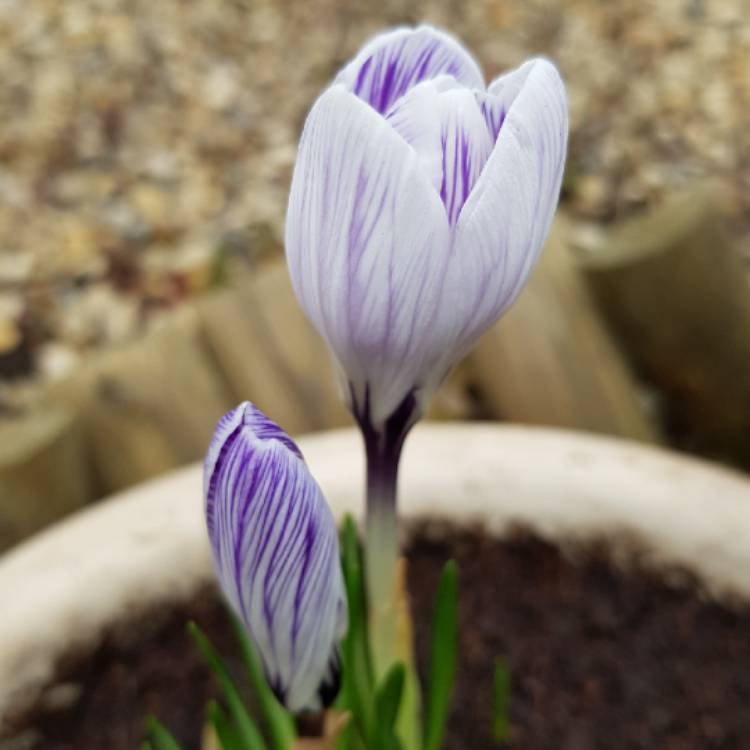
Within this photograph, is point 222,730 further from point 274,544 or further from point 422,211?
point 422,211

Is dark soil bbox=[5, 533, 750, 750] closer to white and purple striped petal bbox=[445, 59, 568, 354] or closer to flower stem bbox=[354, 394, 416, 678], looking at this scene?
flower stem bbox=[354, 394, 416, 678]

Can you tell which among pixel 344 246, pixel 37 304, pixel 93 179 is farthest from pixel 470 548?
pixel 93 179

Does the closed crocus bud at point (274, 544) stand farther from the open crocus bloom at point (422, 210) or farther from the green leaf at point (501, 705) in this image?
the green leaf at point (501, 705)

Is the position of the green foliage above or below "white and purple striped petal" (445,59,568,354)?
below

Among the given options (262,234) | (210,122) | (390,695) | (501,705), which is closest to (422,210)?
(390,695)

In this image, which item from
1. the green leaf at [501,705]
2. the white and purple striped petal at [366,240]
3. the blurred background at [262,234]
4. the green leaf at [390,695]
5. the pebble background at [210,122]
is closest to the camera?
the white and purple striped petal at [366,240]

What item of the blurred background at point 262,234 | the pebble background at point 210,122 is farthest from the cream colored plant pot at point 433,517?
the pebble background at point 210,122

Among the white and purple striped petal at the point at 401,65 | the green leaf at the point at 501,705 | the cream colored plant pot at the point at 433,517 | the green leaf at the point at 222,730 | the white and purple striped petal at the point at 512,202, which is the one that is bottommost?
the green leaf at the point at 501,705

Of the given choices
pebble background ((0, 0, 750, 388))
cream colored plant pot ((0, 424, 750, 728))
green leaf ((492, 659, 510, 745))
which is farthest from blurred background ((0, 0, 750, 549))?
green leaf ((492, 659, 510, 745))
